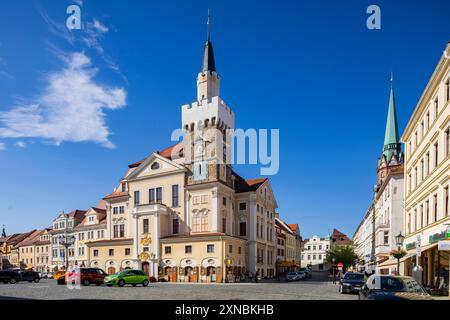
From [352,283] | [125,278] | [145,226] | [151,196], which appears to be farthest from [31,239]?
[352,283]

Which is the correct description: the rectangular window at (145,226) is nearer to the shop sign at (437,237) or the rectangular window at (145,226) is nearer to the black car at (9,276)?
the black car at (9,276)

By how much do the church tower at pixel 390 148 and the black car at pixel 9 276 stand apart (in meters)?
81.6

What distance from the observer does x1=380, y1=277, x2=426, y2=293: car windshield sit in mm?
11453

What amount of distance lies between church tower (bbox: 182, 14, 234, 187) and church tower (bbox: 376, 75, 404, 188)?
2087 inches

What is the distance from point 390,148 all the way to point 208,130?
194 ft

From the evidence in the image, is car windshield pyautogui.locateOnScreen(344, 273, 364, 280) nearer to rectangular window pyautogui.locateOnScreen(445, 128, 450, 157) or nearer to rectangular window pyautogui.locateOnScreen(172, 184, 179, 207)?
rectangular window pyautogui.locateOnScreen(445, 128, 450, 157)

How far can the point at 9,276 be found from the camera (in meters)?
40.7

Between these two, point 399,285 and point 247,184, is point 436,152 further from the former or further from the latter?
point 247,184

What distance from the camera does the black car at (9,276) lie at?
40.2m

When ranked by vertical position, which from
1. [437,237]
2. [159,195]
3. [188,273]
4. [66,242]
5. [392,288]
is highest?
[159,195]

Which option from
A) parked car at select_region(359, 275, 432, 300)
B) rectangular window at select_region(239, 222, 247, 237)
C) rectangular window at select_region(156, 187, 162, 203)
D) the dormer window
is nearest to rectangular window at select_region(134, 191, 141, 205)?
rectangular window at select_region(156, 187, 162, 203)
